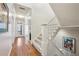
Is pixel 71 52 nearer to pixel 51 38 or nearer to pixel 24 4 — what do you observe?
pixel 51 38

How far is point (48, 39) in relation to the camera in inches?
87.4

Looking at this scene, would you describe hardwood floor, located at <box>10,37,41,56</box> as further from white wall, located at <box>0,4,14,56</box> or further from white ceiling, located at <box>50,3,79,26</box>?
white ceiling, located at <box>50,3,79,26</box>

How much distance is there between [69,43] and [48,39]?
0.32 metres

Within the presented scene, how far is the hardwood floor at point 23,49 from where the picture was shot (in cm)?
213

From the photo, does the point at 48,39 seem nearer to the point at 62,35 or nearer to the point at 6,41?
the point at 62,35

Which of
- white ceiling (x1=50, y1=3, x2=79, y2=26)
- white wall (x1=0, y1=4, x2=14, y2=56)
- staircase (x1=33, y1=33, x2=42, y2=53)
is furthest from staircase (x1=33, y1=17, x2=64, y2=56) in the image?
white wall (x1=0, y1=4, x2=14, y2=56)

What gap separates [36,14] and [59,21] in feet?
1.17

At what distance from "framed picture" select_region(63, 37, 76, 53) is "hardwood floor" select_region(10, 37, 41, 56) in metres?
0.43

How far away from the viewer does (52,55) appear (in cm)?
214

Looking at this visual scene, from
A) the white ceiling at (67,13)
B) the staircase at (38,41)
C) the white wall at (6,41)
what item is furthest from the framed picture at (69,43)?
the white wall at (6,41)

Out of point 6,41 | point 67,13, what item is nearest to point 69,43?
point 67,13

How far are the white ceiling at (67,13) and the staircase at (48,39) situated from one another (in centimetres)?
10

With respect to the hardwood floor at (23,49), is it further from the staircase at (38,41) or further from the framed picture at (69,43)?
the framed picture at (69,43)

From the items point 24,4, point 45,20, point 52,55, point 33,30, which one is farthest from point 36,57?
point 24,4
